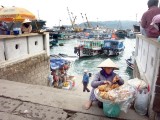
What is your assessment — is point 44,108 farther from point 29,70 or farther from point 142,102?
point 29,70

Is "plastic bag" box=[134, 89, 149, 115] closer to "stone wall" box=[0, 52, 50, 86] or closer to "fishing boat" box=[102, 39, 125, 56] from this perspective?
"stone wall" box=[0, 52, 50, 86]

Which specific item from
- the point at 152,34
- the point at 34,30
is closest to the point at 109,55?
the point at 34,30

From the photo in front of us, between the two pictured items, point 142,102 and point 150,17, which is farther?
point 150,17

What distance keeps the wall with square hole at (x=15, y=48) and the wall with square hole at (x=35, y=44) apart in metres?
0.39

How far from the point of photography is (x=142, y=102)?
3357mm

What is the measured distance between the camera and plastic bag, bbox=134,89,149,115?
11.0 ft

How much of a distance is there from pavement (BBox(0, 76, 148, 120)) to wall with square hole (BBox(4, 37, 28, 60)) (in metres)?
3.48

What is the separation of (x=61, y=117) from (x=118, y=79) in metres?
1.26

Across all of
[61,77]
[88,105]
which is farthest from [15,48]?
[61,77]

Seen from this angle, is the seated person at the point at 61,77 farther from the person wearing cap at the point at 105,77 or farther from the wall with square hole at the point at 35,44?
the person wearing cap at the point at 105,77

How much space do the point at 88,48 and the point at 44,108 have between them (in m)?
34.6

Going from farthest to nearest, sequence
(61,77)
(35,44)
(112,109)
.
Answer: (61,77) < (35,44) < (112,109)

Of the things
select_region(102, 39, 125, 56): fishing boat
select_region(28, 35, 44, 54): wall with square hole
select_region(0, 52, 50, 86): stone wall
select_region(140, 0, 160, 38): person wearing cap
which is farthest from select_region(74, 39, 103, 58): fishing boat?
select_region(140, 0, 160, 38): person wearing cap

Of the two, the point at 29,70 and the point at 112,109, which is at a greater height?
the point at 112,109
